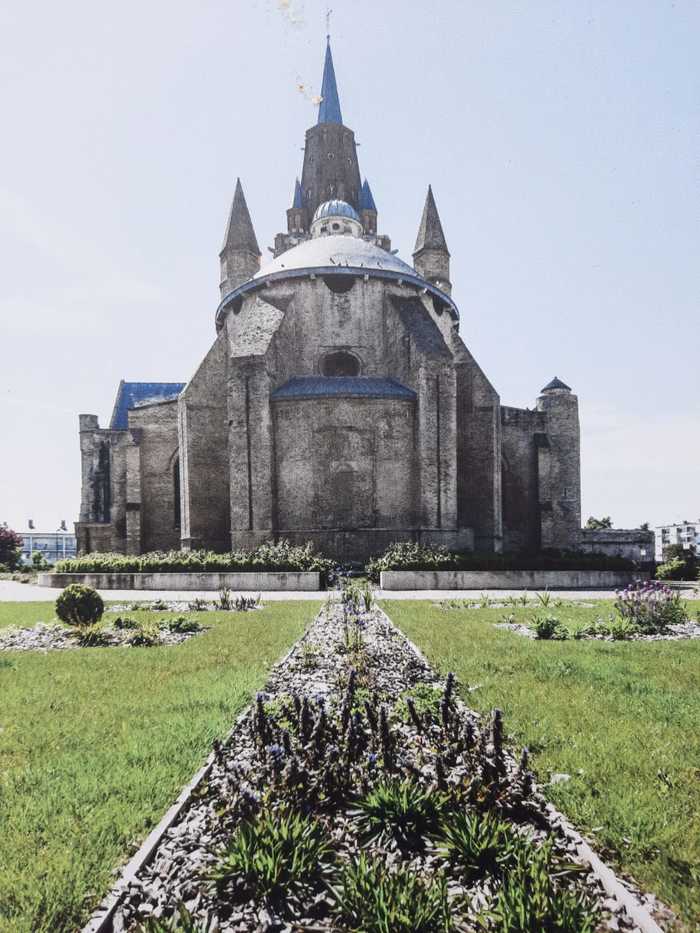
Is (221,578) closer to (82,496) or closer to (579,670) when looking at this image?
(579,670)

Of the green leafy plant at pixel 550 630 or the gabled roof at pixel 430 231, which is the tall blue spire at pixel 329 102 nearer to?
the gabled roof at pixel 430 231

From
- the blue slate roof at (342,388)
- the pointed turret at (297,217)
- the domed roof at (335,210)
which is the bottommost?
the blue slate roof at (342,388)

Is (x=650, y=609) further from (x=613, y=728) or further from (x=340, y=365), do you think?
(x=340, y=365)

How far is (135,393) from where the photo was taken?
37938 mm

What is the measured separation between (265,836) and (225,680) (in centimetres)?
346

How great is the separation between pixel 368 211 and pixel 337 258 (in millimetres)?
23195

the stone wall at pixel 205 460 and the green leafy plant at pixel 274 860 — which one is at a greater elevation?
the stone wall at pixel 205 460

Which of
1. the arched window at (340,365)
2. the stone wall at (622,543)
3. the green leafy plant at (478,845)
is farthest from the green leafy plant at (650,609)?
the stone wall at (622,543)

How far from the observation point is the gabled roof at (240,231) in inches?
1316

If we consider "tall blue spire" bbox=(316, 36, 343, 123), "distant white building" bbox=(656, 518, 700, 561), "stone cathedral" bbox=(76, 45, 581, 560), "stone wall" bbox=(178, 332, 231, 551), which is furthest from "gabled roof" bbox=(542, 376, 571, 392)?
"distant white building" bbox=(656, 518, 700, 561)

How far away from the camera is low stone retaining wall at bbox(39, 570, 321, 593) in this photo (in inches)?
672

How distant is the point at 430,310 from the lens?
2686 cm

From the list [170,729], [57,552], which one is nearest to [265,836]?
[170,729]

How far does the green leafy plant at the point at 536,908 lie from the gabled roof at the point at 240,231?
34353mm
